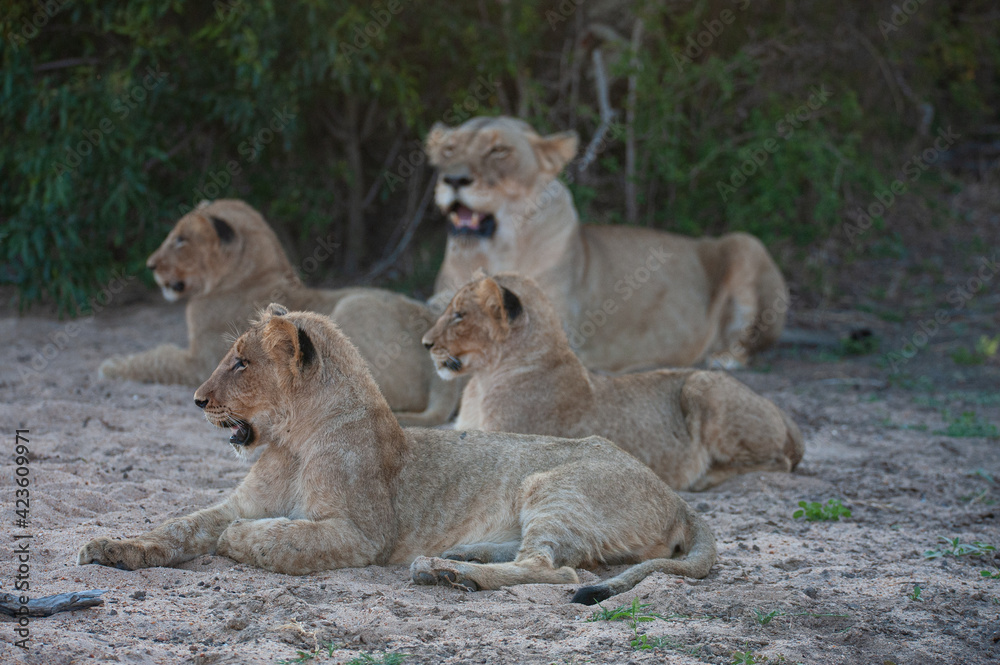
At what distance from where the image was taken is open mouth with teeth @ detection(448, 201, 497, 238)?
8406 mm

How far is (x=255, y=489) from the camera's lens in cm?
421

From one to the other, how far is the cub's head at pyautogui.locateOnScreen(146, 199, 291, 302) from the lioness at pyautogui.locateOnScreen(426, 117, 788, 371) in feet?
4.71

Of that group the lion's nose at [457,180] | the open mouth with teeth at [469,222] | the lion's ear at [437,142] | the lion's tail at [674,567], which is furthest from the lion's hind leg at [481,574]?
the lion's ear at [437,142]

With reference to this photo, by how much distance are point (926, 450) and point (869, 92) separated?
800 cm

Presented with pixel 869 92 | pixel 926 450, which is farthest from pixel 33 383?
pixel 869 92

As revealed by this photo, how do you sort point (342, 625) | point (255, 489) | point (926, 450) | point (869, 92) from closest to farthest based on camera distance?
point (342, 625)
point (255, 489)
point (926, 450)
point (869, 92)

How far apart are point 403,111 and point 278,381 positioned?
7.04m

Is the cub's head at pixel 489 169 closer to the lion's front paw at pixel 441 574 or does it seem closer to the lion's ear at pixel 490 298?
the lion's ear at pixel 490 298

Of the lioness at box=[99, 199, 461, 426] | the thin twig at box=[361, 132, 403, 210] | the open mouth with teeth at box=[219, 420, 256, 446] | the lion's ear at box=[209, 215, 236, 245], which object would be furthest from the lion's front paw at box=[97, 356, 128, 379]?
the thin twig at box=[361, 132, 403, 210]

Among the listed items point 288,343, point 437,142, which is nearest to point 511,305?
point 288,343

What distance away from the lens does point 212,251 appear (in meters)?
7.59

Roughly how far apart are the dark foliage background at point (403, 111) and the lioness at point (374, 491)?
5.53 meters

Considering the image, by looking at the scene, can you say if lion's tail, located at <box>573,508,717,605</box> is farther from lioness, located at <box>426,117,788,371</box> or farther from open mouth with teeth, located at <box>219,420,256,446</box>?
lioness, located at <box>426,117,788,371</box>

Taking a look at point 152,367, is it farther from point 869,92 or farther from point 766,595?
point 869,92
